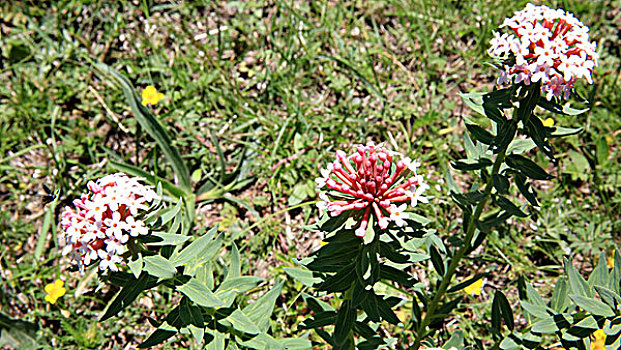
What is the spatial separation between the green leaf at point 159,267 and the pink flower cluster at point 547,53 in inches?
65.4

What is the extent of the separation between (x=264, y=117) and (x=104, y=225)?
2.31 metres

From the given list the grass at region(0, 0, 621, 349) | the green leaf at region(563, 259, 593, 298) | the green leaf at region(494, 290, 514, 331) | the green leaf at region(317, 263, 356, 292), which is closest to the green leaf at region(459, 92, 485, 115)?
the green leaf at region(563, 259, 593, 298)

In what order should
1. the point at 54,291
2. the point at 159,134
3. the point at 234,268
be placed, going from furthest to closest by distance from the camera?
the point at 159,134
the point at 54,291
the point at 234,268

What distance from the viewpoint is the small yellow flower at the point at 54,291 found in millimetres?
3572

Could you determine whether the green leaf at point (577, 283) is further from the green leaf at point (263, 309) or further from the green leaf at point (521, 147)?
the green leaf at point (263, 309)

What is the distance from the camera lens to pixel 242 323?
2.51 m

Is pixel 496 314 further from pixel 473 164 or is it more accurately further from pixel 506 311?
pixel 473 164

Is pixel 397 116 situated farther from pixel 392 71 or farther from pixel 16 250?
A: pixel 16 250

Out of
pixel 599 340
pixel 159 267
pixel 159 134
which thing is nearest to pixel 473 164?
pixel 599 340

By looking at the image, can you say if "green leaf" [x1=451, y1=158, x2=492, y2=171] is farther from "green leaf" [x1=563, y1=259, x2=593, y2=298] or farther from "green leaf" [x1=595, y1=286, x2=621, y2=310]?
"green leaf" [x1=595, y1=286, x2=621, y2=310]

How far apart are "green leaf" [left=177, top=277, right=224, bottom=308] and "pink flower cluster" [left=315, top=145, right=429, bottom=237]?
702mm

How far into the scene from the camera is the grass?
3.74 meters

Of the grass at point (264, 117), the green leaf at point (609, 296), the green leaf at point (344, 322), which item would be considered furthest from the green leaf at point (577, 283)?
the grass at point (264, 117)

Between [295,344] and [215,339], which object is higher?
[215,339]
